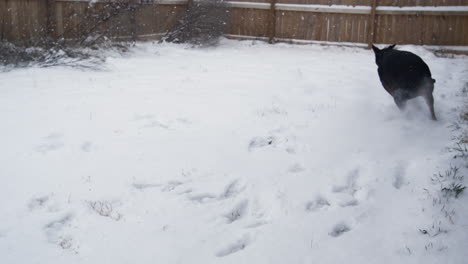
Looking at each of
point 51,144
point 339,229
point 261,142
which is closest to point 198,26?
point 261,142

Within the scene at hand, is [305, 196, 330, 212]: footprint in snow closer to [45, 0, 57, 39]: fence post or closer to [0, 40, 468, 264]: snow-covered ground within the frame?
[0, 40, 468, 264]: snow-covered ground

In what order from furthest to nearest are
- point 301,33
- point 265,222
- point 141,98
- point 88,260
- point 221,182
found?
point 301,33 → point 141,98 → point 221,182 → point 265,222 → point 88,260

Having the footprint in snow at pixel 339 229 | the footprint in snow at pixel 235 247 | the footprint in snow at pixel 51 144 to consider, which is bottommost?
the footprint in snow at pixel 235 247

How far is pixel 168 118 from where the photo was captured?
5730 mm

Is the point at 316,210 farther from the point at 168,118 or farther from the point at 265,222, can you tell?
the point at 168,118

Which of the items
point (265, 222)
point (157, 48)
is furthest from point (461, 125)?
point (157, 48)

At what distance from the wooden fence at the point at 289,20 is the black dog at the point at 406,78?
21.5ft

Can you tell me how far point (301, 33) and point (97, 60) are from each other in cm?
682

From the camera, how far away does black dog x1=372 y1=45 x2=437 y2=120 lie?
5.75 m

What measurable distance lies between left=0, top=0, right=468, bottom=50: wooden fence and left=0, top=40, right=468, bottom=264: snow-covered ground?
3.04 m

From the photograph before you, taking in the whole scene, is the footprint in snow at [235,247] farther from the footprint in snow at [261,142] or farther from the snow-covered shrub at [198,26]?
the snow-covered shrub at [198,26]

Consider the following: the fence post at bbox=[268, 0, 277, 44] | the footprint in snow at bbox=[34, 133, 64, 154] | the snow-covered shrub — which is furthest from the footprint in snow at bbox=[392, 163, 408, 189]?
the fence post at bbox=[268, 0, 277, 44]

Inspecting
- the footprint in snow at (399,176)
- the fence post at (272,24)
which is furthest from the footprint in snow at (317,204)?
the fence post at (272,24)

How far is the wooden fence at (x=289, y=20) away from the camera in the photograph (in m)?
10.0
